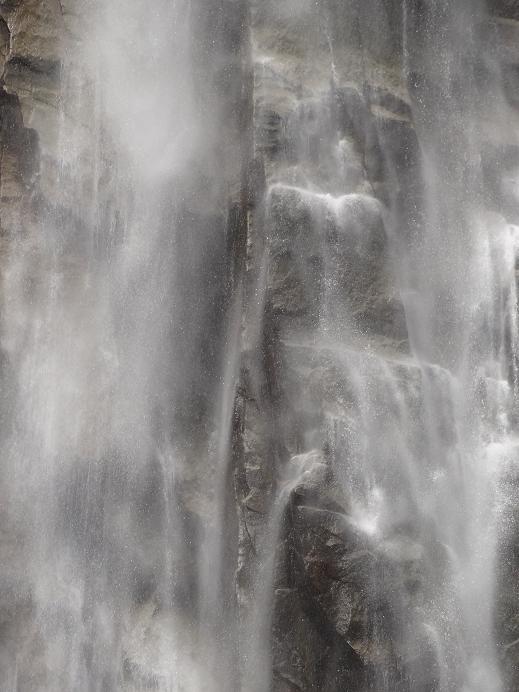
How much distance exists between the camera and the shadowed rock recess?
23.6ft

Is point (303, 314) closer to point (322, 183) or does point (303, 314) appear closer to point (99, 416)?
point (322, 183)

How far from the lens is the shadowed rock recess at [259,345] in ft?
23.6

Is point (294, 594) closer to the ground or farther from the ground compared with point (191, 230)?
closer to the ground

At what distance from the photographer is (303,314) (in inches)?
302

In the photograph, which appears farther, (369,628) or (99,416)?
(99,416)

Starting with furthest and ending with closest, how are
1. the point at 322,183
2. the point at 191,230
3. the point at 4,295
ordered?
the point at 4,295 → the point at 191,230 → the point at 322,183

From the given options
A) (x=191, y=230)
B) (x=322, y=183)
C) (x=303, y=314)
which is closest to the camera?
(x=303, y=314)

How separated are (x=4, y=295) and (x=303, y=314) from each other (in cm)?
387

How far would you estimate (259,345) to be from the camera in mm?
7645

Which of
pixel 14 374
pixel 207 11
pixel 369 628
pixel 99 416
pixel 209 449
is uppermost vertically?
pixel 207 11

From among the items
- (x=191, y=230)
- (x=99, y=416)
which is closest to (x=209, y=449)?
(x=99, y=416)

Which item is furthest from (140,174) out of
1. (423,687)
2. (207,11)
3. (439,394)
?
(423,687)

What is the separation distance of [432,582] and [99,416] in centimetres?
408

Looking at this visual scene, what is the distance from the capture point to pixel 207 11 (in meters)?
9.06
